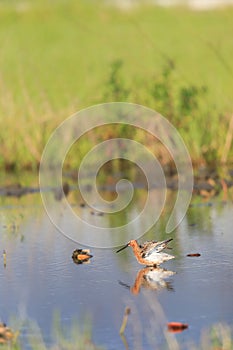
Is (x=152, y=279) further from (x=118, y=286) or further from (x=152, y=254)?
(x=152, y=254)

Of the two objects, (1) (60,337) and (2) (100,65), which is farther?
(2) (100,65)

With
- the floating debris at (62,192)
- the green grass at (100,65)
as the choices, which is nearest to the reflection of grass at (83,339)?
the floating debris at (62,192)

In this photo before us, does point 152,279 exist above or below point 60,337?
above

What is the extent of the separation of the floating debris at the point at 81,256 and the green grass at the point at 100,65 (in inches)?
234

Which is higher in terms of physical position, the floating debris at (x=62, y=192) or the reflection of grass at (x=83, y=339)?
the floating debris at (x=62, y=192)

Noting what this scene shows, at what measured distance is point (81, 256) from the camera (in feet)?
25.5

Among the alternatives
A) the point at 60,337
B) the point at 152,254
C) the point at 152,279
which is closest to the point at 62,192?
the point at 152,254

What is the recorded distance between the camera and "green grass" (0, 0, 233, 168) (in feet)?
46.9

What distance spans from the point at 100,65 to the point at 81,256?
14819 millimetres

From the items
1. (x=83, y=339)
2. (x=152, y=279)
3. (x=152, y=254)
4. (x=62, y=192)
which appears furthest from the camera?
(x=62, y=192)

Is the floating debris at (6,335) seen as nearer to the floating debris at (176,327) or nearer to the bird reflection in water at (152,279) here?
the floating debris at (176,327)

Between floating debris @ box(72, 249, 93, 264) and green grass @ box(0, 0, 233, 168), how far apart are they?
5.95 metres

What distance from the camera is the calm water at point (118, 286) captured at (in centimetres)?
571

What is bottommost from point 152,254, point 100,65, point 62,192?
point 152,254
